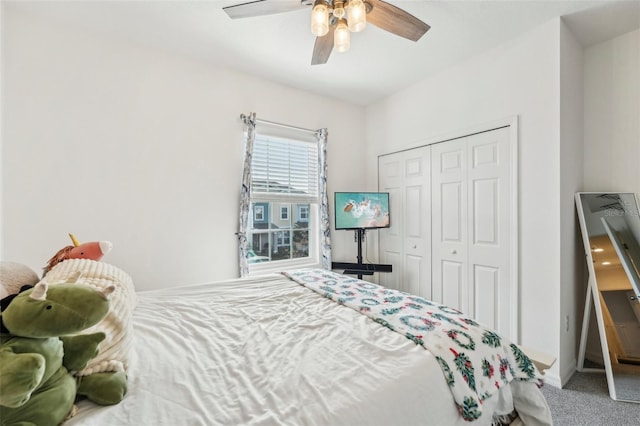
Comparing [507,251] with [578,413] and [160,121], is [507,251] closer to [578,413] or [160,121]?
[578,413]

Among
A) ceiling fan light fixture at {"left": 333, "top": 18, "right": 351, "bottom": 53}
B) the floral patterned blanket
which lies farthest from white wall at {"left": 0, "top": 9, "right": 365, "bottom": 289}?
the floral patterned blanket

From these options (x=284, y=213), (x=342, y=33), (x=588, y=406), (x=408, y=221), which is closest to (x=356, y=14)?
(x=342, y=33)

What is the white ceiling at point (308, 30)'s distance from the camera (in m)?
1.92

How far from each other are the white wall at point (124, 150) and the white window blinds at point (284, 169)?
25 cm

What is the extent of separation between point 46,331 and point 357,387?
839 mm

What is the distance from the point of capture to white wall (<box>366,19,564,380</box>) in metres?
2.05

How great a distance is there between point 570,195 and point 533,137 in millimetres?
559

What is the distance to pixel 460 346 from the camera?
107 centimetres

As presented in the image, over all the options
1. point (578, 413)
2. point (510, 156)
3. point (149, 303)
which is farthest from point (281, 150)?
point (578, 413)

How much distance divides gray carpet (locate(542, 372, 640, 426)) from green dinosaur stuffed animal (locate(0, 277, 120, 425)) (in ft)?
8.12

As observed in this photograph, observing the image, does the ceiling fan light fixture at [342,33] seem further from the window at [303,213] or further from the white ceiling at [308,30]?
the window at [303,213]

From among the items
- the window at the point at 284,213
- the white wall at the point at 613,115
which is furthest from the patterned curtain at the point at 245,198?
the white wall at the point at 613,115

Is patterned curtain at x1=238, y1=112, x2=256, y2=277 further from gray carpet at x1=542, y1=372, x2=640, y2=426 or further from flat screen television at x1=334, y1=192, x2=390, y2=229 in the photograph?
gray carpet at x1=542, y1=372, x2=640, y2=426

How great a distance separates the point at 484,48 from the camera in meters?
2.43
